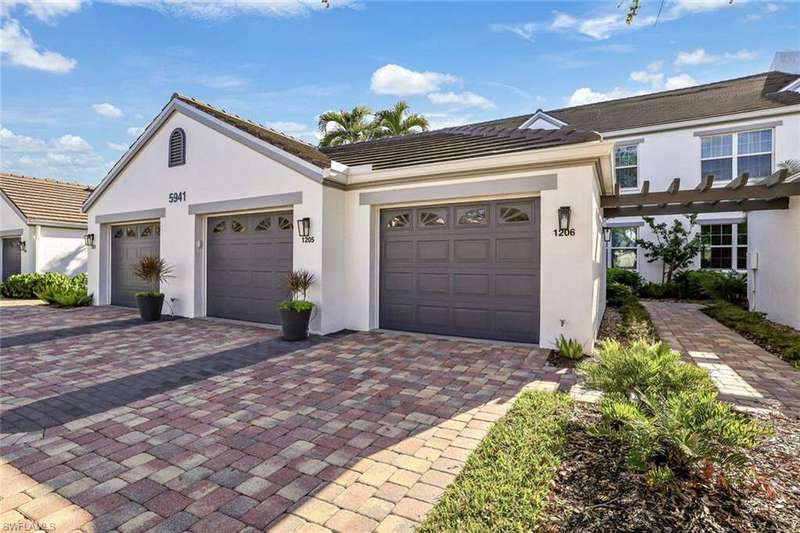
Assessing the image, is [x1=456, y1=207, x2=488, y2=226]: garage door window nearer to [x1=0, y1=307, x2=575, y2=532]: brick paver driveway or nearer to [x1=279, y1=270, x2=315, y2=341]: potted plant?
[x1=0, y1=307, x2=575, y2=532]: brick paver driveway

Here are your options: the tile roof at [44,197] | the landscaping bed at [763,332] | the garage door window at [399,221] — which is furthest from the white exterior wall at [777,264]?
the tile roof at [44,197]

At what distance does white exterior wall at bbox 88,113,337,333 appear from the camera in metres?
8.41

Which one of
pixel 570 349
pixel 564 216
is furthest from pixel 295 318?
pixel 564 216

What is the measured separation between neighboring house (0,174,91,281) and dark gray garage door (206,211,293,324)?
37.1 ft

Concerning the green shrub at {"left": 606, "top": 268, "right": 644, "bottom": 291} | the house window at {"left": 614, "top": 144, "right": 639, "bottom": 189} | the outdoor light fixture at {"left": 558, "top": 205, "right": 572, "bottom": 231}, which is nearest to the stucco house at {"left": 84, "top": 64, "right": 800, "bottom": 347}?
the outdoor light fixture at {"left": 558, "top": 205, "right": 572, "bottom": 231}

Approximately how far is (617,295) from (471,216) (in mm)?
8949

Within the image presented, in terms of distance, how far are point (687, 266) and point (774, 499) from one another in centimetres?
1595

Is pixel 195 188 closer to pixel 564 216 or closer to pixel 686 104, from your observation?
pixel 564 216

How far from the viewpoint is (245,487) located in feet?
9.41

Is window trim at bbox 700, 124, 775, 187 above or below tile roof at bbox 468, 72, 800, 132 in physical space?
below

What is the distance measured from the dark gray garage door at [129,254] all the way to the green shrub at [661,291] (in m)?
17.0

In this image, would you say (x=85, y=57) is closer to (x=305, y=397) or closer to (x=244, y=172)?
(x=244, y=172)

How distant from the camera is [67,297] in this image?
12273 millimetres

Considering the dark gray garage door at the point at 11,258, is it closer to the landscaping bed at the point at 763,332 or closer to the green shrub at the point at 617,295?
the green shrub at the point at 617,295
